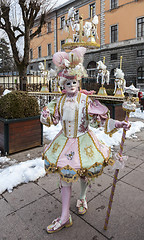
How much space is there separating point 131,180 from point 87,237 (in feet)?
4.94

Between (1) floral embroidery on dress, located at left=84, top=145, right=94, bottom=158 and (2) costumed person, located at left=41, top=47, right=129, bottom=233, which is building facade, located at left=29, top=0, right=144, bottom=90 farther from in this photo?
(1) floral embroidery on dress, located at left=84, top=145, right=94, bottom=158

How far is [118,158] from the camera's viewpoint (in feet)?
6.14

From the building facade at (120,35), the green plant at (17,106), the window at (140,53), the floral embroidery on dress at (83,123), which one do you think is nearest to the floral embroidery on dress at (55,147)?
the floral embroidery on dress at (83,123)

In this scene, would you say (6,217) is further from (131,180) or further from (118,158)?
(131,180)

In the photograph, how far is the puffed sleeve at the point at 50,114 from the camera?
2.16 meters

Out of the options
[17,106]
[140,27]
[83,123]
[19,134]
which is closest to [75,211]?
[83,123]

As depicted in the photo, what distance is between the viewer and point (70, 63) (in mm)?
2090

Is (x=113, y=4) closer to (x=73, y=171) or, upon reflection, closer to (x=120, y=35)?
(x=120, y=35)

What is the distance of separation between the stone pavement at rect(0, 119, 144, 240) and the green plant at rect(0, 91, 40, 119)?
178cm

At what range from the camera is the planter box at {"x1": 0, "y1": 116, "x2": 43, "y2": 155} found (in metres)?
4.07

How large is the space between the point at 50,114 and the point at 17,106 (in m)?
2.28

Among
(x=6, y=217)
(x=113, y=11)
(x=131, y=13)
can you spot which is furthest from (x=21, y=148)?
(x=113, y=11)

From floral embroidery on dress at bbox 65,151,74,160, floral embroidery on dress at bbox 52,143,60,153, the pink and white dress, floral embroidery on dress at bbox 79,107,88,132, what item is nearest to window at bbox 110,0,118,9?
the pink and white dress

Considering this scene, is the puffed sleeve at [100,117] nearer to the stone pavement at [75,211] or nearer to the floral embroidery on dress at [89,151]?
the floral embroidery on dress at [89,151]
